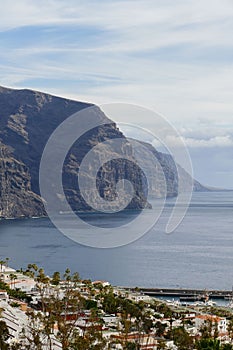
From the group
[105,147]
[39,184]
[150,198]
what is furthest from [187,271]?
[150,198]

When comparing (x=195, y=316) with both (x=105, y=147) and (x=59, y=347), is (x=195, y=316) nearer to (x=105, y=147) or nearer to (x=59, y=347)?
(x=59, y=347)

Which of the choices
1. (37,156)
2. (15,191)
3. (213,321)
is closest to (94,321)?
(213,321)

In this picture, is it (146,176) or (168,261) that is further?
(146,176)

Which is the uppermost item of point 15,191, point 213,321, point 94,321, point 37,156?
point 37,156

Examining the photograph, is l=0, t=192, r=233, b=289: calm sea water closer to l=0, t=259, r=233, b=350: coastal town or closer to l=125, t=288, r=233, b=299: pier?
l=125, t=288, r=233, b=299: pier

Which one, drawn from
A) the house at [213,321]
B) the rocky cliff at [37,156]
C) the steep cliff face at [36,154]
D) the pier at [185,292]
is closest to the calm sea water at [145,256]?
the pier at [185,292]

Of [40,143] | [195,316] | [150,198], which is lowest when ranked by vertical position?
[195,316]

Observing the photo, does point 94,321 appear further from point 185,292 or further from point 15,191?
point 15,191
